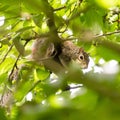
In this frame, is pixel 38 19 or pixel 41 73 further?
pixel 41 73

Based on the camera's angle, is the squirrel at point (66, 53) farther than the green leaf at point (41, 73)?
No

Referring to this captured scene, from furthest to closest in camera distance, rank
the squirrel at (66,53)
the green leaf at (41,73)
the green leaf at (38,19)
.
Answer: the green leaf at (41,73), the squirrel at (66,53), the green leaf at (38,19)

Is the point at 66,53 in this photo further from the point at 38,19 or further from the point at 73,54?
the point at 38,19

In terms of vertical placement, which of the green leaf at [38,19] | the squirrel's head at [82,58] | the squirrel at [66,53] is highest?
the green leaf at [38,19]

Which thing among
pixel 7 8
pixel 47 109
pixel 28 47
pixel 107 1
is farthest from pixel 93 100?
pixel 28 47

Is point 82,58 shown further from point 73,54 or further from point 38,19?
point 38,19

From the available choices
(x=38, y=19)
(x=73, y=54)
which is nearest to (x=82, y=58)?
(x=73, y=54)

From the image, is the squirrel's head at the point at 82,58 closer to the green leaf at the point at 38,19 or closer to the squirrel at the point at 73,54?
the squirrel at the point at 73,54

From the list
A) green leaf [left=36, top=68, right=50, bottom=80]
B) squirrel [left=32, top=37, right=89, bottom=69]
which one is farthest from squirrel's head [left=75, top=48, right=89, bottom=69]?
green leaf [left=36, top=68, right=50, bottom=80]

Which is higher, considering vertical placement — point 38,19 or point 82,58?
point 38,19

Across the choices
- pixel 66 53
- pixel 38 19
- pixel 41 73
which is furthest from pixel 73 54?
pixel 38 19

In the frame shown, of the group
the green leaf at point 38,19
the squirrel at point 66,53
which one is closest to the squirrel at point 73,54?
the squirrel at point 66,53

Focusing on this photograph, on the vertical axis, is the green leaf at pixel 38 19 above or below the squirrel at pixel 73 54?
above

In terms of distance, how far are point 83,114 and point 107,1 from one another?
588 millimetres
